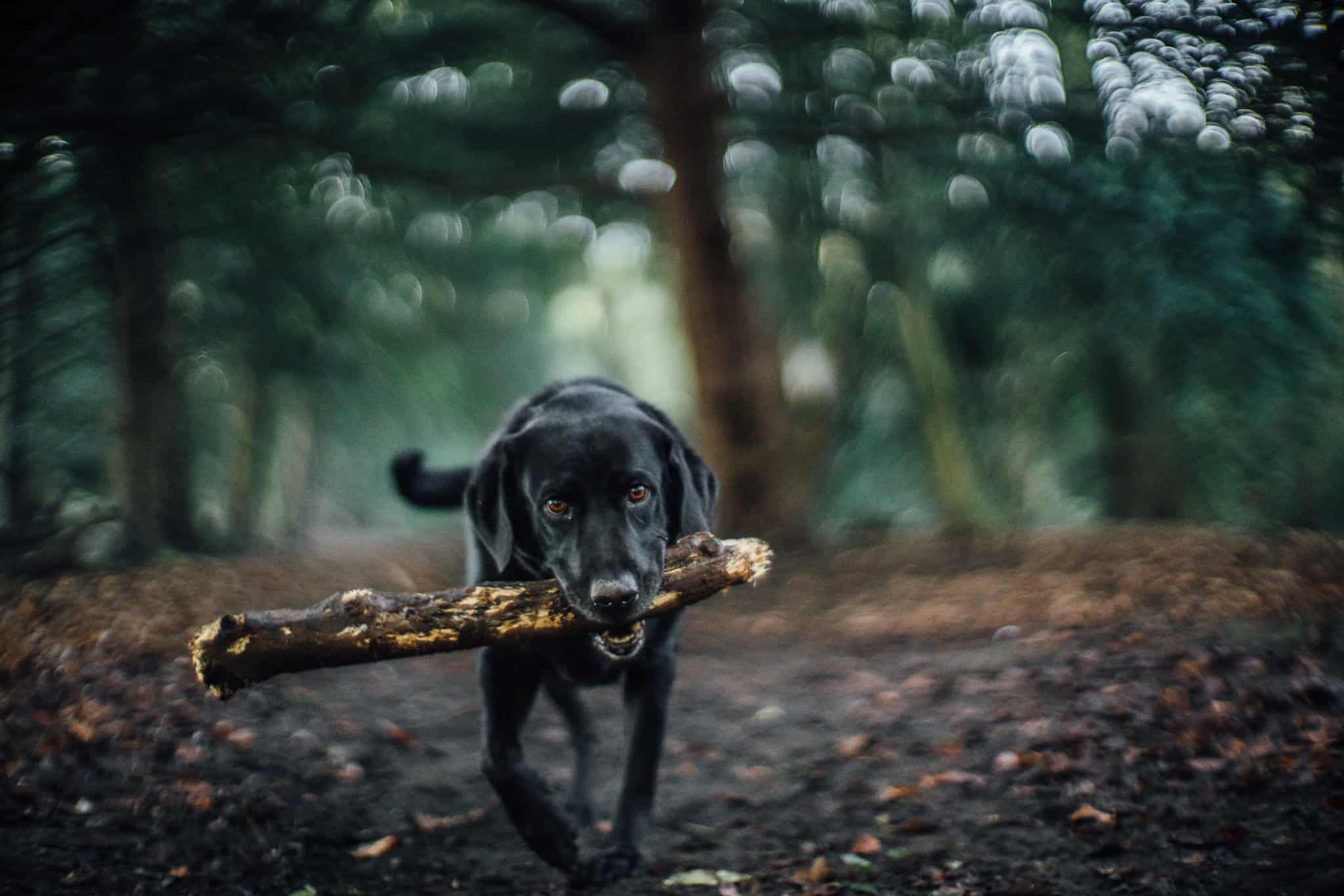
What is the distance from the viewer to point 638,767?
3391 millimetres

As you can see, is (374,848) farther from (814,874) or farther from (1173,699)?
(1173,699)

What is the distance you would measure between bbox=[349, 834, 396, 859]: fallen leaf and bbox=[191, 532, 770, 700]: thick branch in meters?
0.92

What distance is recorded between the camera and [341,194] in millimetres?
8133

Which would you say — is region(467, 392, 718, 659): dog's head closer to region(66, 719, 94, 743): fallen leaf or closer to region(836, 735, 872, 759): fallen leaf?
region(836, 735, 872, 759): fallen leaf

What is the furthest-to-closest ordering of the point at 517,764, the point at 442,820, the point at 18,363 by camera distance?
the point at 18,363
the point at 442,820
the point at 517,764

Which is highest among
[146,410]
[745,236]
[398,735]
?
[745,236]

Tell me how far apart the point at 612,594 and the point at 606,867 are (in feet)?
3.80

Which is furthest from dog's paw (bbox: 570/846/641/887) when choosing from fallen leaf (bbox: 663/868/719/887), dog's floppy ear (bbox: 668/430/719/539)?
dog's floppy ear (bbox: 668/430/719/539)

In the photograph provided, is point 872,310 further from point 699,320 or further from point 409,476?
point 409,476

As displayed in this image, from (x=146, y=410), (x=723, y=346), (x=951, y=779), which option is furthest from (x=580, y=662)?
(x=146, y=410)

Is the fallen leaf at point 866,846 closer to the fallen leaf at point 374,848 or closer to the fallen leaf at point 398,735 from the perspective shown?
the fallen leaf at point 374,848

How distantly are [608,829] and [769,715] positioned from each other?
138cm

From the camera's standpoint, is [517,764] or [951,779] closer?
[517,764]

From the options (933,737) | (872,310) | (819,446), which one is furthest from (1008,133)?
(933,737)
